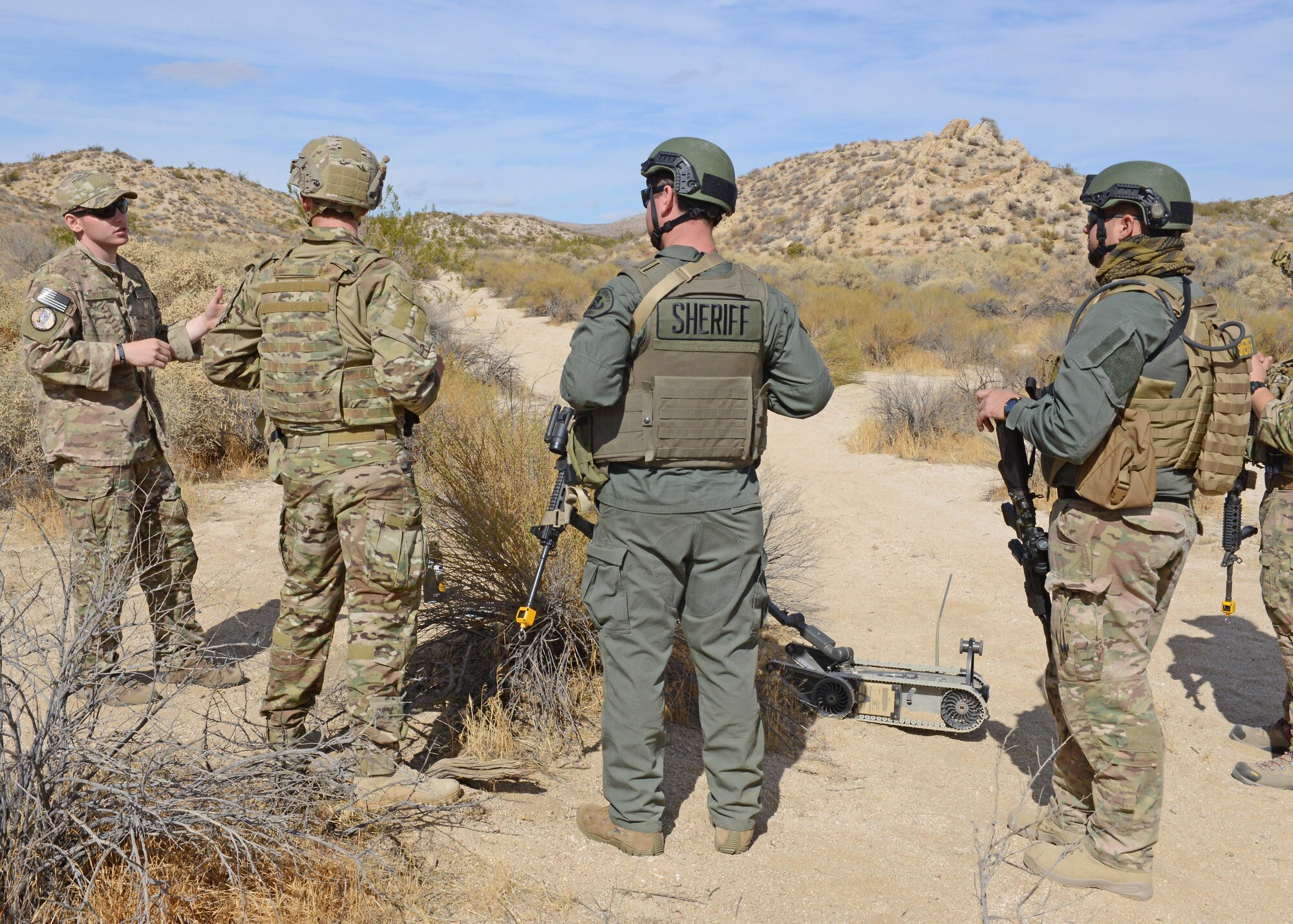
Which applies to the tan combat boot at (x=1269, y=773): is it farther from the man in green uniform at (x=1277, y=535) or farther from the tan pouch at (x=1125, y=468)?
the tan pouch at (x=1125, y=468)

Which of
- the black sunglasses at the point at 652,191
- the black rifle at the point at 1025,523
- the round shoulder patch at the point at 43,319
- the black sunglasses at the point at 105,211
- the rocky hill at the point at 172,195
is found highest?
the rocky hill at the point at 172,195

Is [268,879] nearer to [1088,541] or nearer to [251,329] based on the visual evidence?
[251,329]

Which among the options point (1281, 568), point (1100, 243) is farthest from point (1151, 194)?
point (1281, 568)

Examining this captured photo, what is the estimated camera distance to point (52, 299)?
158 inches

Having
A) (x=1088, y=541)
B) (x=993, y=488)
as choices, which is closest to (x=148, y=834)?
(x=1088, y=541)

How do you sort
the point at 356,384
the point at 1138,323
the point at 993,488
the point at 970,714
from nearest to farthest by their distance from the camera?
the point at 1138,323 < the point at 356,384 < the point at 970,714 < the point at 993,488

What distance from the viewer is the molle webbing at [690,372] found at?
2.95 m

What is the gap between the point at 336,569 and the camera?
11.0 feet

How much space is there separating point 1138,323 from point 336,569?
9.36 ft

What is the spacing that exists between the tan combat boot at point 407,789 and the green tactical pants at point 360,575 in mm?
45

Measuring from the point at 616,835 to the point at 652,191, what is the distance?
7.20 feet

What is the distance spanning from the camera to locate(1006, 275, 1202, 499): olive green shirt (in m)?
2.83

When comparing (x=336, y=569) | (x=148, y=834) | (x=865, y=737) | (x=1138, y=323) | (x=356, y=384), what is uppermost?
(x=1138, y=323)

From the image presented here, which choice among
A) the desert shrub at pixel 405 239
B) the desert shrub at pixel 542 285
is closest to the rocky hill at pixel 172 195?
the desert shrub at pixel 542 285
